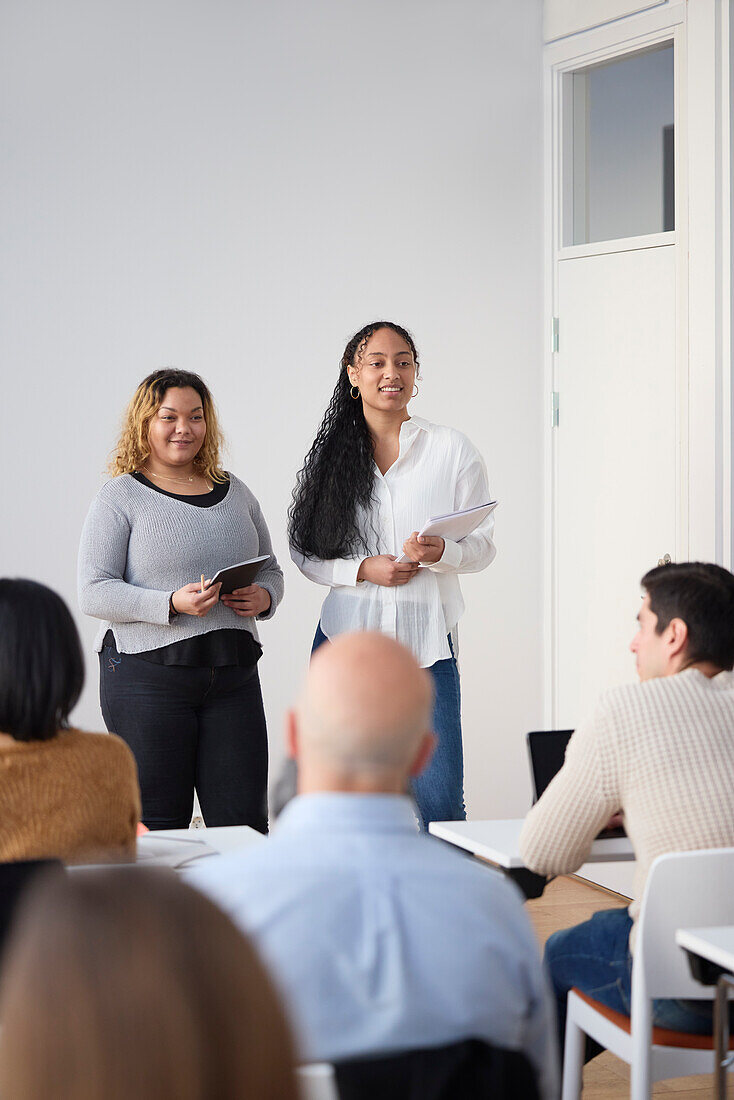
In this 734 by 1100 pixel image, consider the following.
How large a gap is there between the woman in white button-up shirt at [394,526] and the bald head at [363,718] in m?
1.94

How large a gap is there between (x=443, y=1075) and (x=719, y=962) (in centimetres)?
77

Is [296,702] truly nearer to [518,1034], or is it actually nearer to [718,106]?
[518,1034]

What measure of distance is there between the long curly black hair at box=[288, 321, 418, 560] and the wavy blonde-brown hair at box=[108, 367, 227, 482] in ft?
0.91

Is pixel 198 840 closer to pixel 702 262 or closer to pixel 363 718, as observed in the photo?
pixel 363 718

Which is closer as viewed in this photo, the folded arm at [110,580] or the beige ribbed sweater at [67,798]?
the beige ribbed sweater at [67,798]

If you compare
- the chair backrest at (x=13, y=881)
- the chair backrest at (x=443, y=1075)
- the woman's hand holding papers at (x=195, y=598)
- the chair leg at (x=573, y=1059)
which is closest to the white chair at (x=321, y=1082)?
the chair backrest at (x=443, y=1075)

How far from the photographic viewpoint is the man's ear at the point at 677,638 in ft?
7.22

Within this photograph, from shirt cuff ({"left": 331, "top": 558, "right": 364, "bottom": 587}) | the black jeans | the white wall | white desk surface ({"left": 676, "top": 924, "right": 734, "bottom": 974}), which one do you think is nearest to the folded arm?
the black jeans

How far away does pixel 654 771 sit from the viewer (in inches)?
77.9

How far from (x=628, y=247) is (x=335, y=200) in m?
1.24

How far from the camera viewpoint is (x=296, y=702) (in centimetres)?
132

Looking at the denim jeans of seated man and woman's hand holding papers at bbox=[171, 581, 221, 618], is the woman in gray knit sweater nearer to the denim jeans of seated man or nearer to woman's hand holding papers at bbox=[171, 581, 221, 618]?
woman's hand holding papers at bbox=[171, 581, 221, 618]

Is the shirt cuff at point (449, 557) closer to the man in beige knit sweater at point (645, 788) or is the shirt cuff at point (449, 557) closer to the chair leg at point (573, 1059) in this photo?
the man in beige knit sweater at point (645, 788)

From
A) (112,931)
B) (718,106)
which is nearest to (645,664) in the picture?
(112,931)
